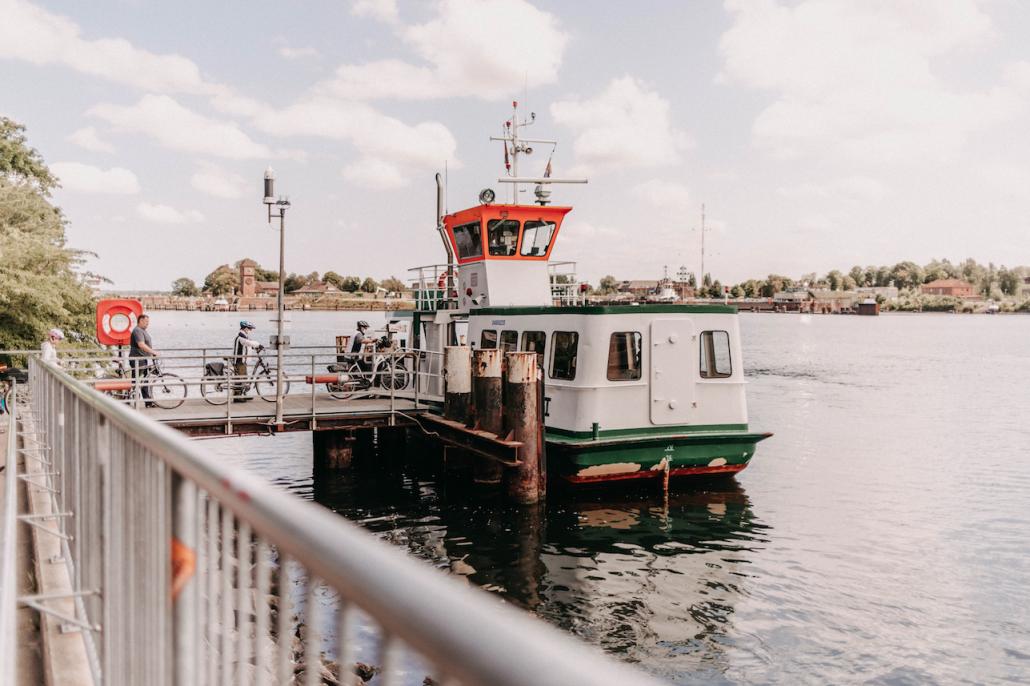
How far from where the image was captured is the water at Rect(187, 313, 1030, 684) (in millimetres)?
10219

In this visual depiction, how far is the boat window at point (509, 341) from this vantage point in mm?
17156

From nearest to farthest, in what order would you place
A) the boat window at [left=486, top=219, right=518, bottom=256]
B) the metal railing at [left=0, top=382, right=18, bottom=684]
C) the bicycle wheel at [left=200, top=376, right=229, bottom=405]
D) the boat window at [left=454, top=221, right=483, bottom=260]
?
the metal railing at [left=0, top=382, right=18, bottom=684] → the bicycle wheel at [left=200, top=376, right=229, bottom=405] → the boat window at [left=486, top=219, right=518, bottom=256] → the boat window at [left=454, top=221, right=483, bottom=260]

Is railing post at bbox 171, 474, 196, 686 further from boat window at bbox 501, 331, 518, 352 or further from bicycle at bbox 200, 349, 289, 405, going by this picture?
boat window at bbox 501, 331, 518, 352

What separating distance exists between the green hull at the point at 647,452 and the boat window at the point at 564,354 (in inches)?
45.3

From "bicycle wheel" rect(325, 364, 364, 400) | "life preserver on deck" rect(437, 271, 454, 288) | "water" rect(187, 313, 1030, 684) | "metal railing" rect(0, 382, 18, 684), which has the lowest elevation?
"water" rect(187, 313, 1030, 684)

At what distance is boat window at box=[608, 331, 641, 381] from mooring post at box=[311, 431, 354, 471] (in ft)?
25.0

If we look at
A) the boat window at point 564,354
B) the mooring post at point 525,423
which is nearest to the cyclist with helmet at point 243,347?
the mooring post at point 525,423

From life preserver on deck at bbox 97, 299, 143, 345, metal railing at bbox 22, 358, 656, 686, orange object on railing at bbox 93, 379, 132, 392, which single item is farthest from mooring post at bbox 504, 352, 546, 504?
metal railing at bbox 22, 358, 656, 686

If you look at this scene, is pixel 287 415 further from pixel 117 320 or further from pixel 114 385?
pixel 117 320

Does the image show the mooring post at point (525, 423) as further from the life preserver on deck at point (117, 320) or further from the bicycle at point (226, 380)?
the life preserver on deck at point (117, 320)

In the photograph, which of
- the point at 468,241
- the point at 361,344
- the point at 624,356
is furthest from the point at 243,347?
Result: the point at 624,356

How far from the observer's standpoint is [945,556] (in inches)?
567

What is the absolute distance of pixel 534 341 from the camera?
16.6 m

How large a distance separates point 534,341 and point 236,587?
14.5m
